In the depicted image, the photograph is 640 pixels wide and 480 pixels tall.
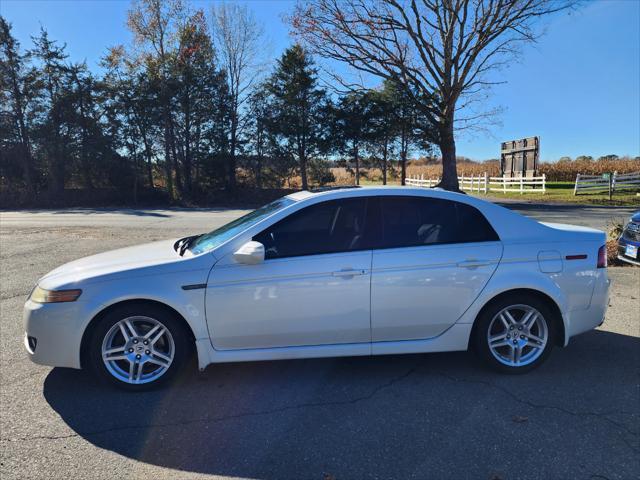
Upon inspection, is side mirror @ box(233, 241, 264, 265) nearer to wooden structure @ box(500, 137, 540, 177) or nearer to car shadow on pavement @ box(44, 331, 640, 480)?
car shadow on pavement @ box(44, 331, 640, 480)

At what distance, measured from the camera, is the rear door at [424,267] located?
347cm

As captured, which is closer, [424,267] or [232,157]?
[424,267]

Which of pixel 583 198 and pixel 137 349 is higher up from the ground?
pixel 583 198

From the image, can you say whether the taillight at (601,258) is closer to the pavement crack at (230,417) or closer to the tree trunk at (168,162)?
the pavement crack at (230,417)

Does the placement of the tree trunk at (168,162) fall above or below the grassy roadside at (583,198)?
above

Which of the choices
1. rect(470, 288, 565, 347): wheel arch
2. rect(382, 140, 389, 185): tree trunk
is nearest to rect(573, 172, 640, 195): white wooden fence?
rect(382, 140, 389, 185): tree trunk

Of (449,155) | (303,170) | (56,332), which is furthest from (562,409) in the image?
(303,170)

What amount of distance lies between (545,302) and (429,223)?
122cm

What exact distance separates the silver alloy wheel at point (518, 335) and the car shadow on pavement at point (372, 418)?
6.4 inches

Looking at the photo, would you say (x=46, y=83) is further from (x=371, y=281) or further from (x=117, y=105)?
(x=371, y=281)

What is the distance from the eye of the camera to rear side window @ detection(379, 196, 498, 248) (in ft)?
11.8

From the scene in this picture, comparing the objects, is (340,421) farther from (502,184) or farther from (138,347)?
(502,184)

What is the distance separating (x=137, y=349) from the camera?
3.42m

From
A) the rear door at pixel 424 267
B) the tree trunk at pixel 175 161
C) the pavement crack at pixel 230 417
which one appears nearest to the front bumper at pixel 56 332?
the pavement crack at pixel 230 417
